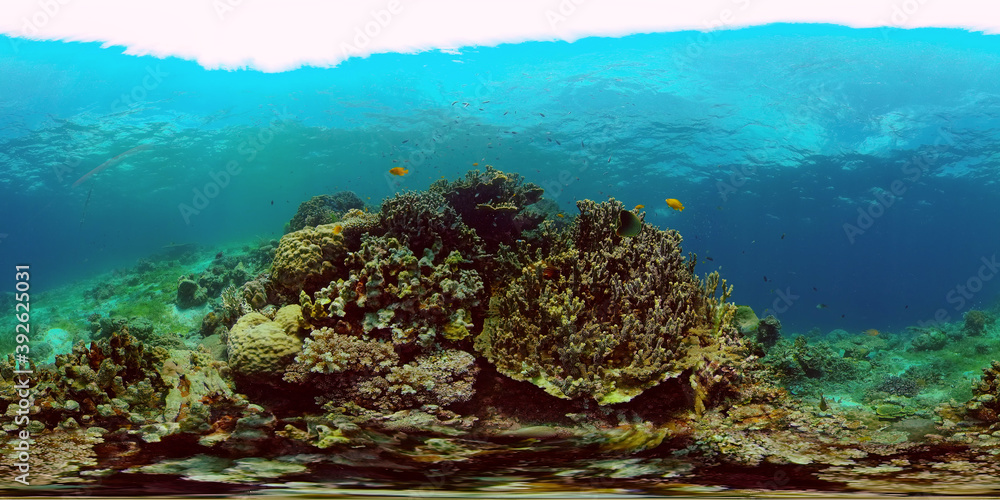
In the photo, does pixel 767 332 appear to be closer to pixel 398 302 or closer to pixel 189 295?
pixel 398 302

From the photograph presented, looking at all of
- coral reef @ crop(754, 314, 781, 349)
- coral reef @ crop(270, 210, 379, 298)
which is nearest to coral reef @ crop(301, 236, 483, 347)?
coral reef @ crop(270, 210, 379, 298)

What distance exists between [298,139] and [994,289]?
93.9 m

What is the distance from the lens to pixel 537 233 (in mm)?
7379

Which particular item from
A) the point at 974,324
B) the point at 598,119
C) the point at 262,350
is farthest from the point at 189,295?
the point at 598,119

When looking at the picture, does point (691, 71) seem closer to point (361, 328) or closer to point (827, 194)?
point (827, 194)

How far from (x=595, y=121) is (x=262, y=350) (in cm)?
3365

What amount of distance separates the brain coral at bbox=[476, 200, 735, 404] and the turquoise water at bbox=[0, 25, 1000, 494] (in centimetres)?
1039

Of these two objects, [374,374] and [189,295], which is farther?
[189,295]

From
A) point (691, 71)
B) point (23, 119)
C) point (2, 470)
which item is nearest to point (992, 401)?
point (2, 470)

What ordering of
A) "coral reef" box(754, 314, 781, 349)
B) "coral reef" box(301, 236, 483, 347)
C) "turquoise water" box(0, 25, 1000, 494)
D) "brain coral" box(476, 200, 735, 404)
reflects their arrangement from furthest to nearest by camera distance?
1. "turquoise water" box(0, 25, 1000, 494)
2. "coral reef" box(754, 314, 781, 349)
3. "coral reef" box(301, 236, 483, 347)
4. "brain coral" box(476, 200, 735, 404)

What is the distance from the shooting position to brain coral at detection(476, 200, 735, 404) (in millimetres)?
4566

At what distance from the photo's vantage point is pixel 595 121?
114 ft

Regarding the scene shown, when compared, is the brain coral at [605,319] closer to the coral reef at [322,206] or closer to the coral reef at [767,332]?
the coral reef at [767,332]

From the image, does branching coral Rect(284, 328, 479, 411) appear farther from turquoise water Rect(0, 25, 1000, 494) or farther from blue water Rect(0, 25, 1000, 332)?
blue water Rect(0, 25, 1000, 332)
